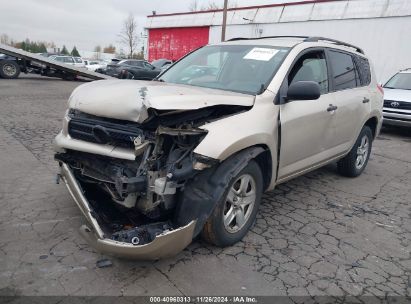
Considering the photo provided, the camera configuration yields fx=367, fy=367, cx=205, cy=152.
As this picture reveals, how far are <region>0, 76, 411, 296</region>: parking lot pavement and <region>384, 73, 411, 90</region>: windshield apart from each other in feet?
20.7

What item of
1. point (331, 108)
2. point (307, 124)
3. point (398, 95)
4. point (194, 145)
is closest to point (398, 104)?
point (398, 95)

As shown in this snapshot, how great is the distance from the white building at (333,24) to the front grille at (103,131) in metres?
19.5

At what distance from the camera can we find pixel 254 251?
10.8 ft

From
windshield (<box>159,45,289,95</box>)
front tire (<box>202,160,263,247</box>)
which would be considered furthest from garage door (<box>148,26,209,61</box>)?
front tire (<box>202,160,263,247</box>)

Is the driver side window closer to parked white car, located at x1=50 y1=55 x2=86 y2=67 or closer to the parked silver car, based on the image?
the parked silver car

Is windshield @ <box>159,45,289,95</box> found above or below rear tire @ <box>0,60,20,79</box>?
above

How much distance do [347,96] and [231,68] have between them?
5.46ft

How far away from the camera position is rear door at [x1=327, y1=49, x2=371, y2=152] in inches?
179

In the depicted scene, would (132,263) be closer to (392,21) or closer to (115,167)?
(115,167)

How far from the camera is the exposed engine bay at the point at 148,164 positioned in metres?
2.73

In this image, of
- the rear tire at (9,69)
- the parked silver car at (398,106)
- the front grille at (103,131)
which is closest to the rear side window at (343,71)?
the front grille at (103,131)

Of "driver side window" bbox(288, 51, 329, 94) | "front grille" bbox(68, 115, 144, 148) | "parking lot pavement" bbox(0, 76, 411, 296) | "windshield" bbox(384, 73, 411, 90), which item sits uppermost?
"windshield" bbox(384, 73, 411, 90)

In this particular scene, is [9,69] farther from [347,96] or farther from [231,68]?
[347,96]

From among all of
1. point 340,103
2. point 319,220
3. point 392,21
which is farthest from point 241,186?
point 392,21
